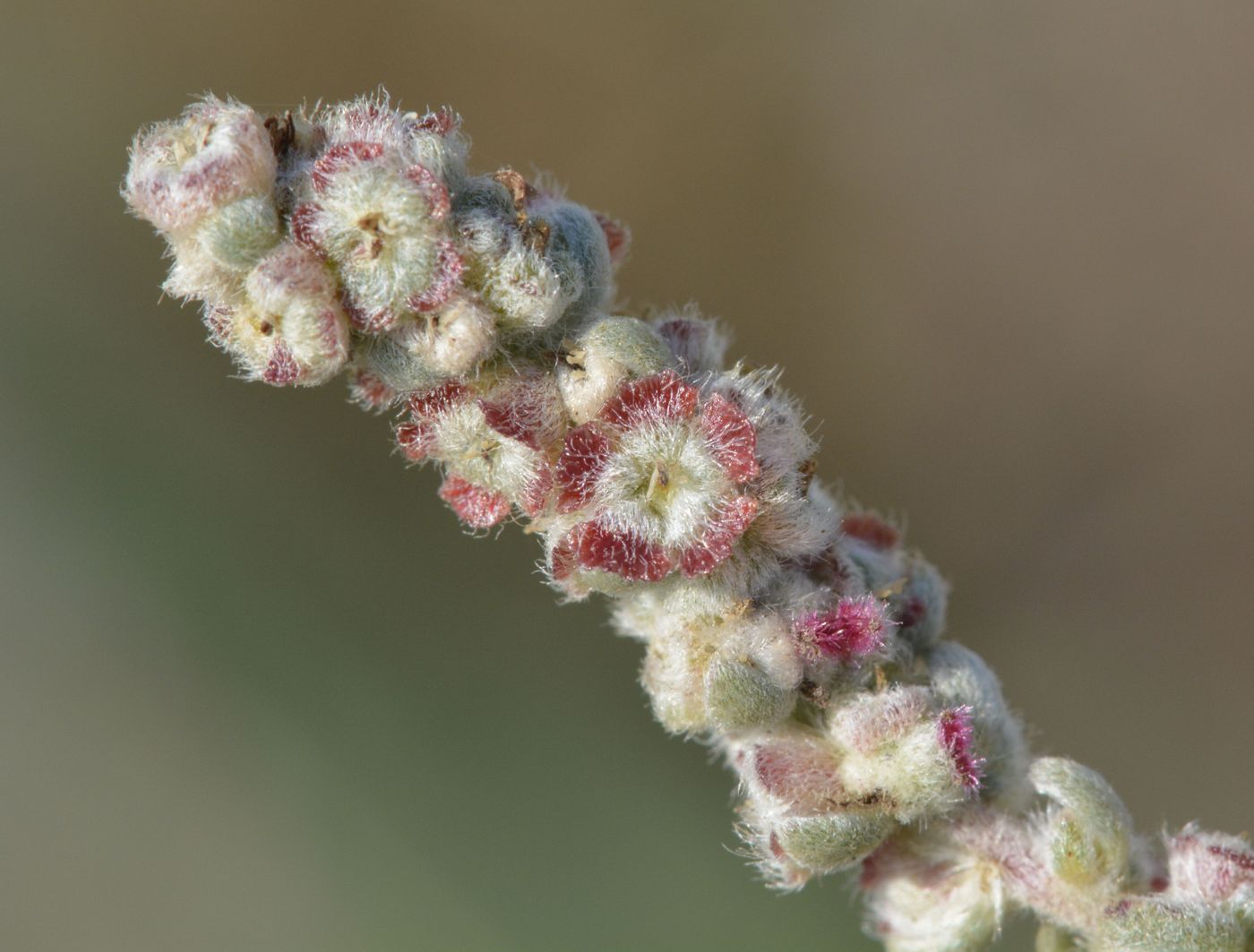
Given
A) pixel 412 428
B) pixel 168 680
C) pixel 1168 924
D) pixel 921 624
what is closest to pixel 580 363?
pixel 412 428

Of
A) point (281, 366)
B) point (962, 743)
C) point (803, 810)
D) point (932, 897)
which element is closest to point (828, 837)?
point (803, 810)

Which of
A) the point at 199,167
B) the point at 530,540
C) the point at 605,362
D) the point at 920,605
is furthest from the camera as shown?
the point at 530,540

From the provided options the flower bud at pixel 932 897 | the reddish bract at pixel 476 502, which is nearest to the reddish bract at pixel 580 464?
the reddish bract at pixel 476 502

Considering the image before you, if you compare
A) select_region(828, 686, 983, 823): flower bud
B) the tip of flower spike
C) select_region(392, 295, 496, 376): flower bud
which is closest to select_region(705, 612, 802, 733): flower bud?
select_region(828, 686, 983, 823): flower bud

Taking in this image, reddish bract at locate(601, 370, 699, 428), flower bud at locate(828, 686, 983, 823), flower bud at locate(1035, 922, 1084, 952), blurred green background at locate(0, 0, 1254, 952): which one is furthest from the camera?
blurred green background at locate(0, 0, 1254, 952)

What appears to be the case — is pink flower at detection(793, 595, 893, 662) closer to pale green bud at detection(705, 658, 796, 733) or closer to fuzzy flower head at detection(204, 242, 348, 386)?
pale green bud at detection(705, 658, 796, 733)

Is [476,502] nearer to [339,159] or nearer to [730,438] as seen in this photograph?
[730,438]

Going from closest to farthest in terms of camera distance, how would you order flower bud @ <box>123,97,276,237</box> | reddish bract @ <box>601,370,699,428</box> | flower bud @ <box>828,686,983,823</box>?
1. flower bud @ <box>123,97,276,237</box>
2. reddish bract @ <box>601,370,699,428</box>
3. flower bud @ <box>828,686,983,823</box>
